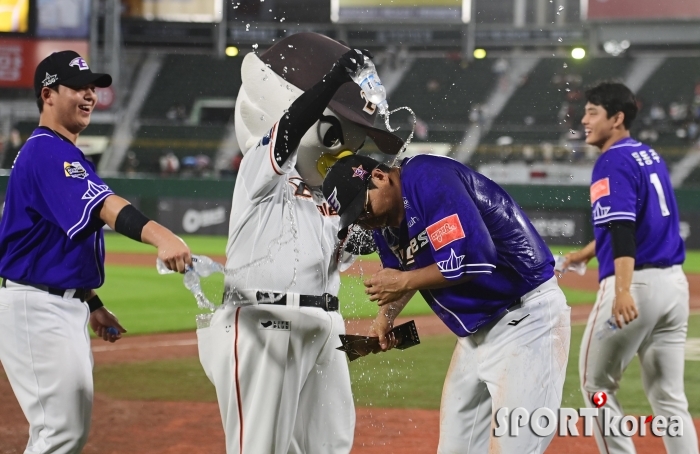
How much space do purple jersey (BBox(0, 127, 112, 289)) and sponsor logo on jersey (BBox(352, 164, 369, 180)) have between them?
977 millimetres

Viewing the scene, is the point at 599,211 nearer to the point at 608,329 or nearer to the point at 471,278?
the point at 608,329

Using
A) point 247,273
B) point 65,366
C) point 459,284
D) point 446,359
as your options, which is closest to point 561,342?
point 459,284

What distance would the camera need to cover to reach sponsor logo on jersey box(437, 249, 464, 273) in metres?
2.96

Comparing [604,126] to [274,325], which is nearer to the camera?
[274,325]

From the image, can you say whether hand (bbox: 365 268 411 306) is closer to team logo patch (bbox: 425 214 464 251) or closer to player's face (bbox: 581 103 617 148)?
team logo patch (bbox: 425 214 464 251)

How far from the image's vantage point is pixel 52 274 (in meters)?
3.56

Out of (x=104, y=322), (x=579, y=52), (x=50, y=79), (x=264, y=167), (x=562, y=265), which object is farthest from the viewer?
(x=579, y=52)

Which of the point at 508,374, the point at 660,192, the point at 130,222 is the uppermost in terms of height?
the point at 660,192

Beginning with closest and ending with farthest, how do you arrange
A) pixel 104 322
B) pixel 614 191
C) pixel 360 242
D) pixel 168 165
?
pixel 360 242
pixel 104 322
pixel 614 191
pixel 168 165

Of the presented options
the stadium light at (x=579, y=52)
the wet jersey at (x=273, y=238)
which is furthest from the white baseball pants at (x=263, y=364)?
the stadium light at (x=579, y=52)

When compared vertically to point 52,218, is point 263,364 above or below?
below

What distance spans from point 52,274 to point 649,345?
2.89 meters

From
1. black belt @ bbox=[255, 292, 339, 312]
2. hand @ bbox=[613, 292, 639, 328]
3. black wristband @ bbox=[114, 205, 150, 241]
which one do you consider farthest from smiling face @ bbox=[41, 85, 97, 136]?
hand @ bbox=[613, 292, 639, 328]

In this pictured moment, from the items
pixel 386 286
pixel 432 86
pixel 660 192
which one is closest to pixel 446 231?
pixel 386 286
